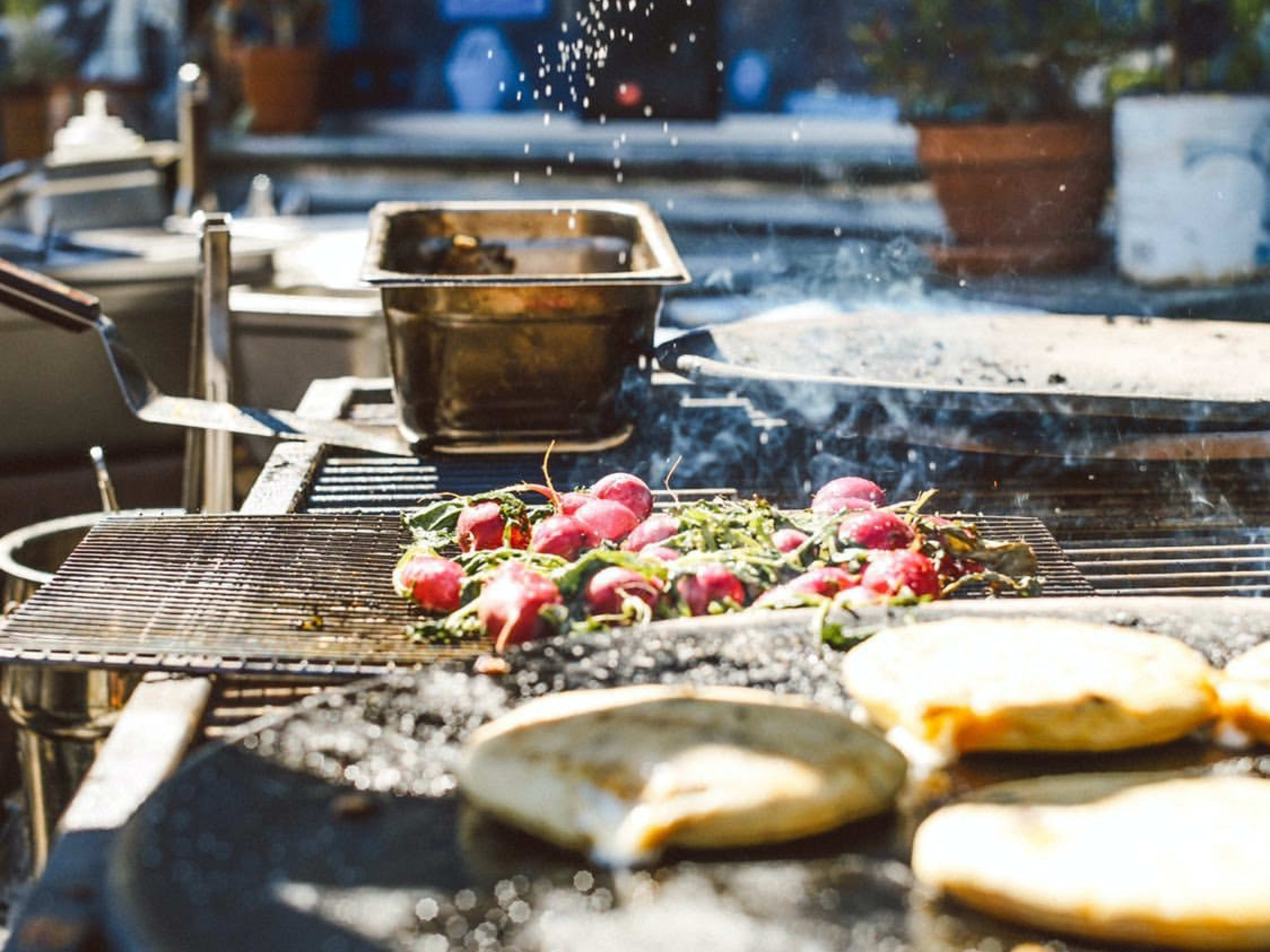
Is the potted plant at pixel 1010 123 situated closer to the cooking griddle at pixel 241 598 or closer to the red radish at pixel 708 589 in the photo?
the cooking griddle at pixel 241 598

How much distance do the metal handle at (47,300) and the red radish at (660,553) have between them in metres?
1.30

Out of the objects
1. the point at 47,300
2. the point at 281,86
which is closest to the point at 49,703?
the point at 47,300

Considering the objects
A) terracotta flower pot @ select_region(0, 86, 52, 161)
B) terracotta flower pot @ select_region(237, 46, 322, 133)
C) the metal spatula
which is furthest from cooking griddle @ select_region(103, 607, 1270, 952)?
terracotta flower pot @ select_region(0, 86, 52, 161)

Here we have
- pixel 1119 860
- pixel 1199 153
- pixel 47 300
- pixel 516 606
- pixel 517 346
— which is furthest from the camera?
pixel 1199 153

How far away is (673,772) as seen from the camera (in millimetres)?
1286

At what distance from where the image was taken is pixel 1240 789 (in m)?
1.28

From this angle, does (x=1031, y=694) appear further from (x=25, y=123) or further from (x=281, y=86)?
(x=25, y=123)

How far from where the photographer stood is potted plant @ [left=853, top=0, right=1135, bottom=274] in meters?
7.14

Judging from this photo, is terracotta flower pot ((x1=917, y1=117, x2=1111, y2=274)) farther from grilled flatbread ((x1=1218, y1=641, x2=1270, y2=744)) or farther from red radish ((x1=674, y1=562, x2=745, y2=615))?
grilled flatbread ((x1=1218, y1=641, x2=1270, y2=744))

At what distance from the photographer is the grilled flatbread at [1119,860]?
3.61 feet

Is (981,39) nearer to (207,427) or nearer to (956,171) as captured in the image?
(956,171)

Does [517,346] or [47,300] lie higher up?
[47,300]

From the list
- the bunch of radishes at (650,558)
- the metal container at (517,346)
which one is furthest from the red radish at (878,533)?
the metal container at (517,346)

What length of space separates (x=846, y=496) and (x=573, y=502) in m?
0.41
